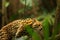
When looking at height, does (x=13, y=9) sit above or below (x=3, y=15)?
above

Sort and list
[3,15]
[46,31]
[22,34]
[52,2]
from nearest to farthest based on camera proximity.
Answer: [46,31], [22,34], [3,15], [52,2]

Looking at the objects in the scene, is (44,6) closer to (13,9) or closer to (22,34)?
(13,9)

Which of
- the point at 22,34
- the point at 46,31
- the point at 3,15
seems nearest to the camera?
the point at 46,31

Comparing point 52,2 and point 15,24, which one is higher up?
point 52,2

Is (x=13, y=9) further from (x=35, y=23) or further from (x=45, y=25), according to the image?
(x=45, y=25)

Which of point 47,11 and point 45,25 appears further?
point 47,11

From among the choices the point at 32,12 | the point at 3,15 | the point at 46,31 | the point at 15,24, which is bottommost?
the point at 46,31

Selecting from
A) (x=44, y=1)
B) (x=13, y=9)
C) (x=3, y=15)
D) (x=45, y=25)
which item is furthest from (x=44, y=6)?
(x=45, y=25)

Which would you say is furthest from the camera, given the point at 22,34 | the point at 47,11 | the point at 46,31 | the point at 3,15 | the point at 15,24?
the point at 47,11

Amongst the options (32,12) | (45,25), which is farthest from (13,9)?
(45,25)
